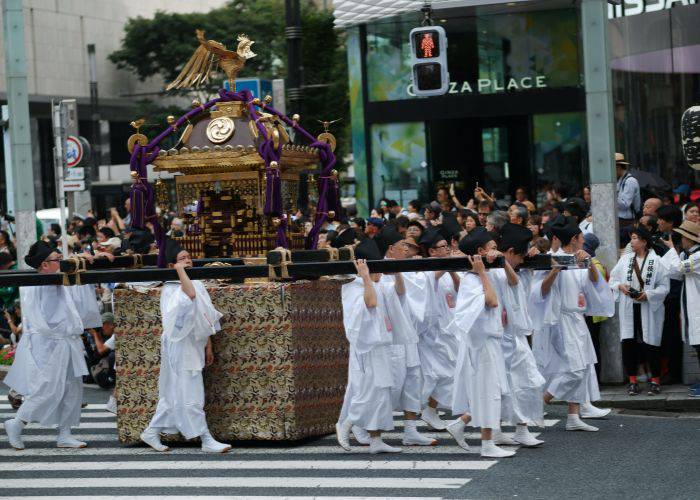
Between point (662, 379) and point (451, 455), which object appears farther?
point (662, 379)

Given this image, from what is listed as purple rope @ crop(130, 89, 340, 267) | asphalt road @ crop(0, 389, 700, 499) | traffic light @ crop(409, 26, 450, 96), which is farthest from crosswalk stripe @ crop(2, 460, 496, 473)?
traffic light @ crop(409, 26, 450, 96)

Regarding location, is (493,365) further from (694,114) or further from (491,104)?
(491,104)

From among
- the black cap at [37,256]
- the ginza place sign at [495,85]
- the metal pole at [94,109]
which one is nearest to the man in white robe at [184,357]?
the black cap at [37,256]

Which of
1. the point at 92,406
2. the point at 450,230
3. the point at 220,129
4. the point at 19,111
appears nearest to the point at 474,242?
the point at 450,230

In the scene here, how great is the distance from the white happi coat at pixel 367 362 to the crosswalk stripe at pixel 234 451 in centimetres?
33

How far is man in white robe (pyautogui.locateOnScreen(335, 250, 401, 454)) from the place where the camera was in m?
10.3

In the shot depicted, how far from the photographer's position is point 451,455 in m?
10.2

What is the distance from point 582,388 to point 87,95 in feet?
144

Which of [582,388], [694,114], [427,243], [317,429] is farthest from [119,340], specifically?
[694,114]

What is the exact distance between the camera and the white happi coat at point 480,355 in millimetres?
9961

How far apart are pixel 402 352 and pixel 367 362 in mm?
423

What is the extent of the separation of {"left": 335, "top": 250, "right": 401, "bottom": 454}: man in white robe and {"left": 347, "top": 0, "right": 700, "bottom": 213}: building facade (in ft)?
44.5

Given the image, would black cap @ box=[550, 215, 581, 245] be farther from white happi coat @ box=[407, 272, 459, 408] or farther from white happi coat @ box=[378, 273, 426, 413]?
white happi coat @ box=[378, 273, 426, 413]

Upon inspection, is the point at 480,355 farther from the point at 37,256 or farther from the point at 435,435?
the point at 37,256
